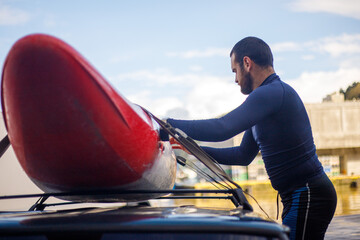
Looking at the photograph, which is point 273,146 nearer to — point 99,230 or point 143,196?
point 143,196

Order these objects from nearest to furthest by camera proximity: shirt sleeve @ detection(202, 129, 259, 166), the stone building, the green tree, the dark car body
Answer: the dark car body, shirt sleeve @ detection(202, 129, 259, 166), the stone building, the green tree

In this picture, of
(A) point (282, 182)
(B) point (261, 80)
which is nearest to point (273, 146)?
→ (A) point (282, 182)

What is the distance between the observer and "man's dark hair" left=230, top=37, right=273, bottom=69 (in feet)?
11.0

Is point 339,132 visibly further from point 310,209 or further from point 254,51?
point 310,209

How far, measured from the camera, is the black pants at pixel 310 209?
3.01 m

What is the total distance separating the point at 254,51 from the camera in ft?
11.0

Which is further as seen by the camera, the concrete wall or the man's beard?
the concrete wall

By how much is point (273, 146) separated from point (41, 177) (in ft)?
4.72

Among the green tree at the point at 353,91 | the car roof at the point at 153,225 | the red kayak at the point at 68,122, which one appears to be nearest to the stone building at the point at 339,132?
the green tree at the point at 353,91

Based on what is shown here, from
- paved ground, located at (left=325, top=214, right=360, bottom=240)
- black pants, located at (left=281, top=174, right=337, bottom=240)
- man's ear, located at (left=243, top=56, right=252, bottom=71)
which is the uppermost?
man's ear, located at (left=243, top=56, right=252, bottom=71)

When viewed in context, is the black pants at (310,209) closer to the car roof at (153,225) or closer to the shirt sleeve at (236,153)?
the shirt sleeve at (236,153)

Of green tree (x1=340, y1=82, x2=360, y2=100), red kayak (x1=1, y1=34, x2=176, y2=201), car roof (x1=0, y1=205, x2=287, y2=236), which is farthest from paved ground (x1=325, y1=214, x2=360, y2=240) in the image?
green tree (x1=340, y1=82, x2=360, y2=100)

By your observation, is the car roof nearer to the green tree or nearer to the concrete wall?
the concrete wall

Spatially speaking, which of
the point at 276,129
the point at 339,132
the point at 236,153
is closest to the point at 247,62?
the point at 276,129
